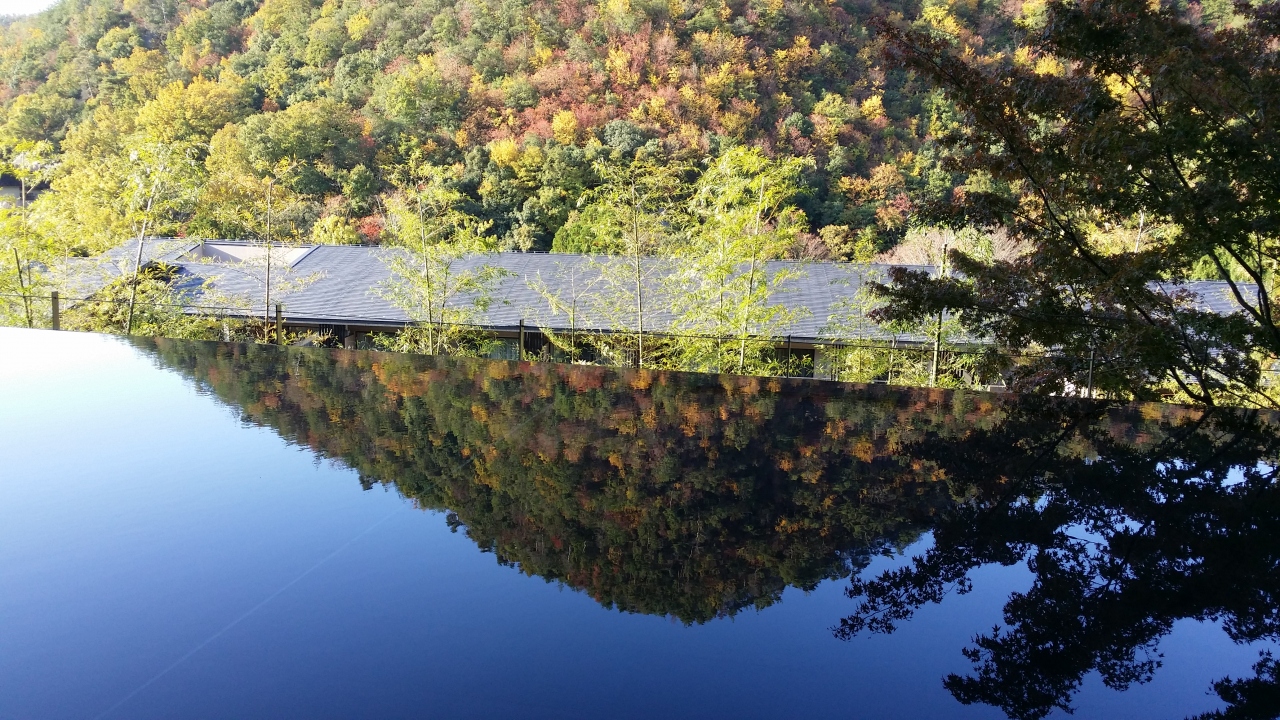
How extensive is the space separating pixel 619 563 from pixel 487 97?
28063mm

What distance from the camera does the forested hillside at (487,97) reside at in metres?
22.8

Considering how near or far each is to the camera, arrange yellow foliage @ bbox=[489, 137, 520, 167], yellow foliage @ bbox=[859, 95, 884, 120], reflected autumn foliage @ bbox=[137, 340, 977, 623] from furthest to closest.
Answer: yellow foliage @ bbox=[489, 137, 520, 167] < yellow foliage @ bbox=[859, 95, 884, 120] < reflected autumn foliage @ bbox=[137, 340, 977, 623]

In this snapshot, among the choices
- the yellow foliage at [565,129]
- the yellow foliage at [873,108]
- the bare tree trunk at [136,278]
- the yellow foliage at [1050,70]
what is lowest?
the bare tree trunk at [136,278]

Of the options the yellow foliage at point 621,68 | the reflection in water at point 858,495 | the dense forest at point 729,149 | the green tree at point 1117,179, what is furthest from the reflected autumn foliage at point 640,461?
the yellow foliage at point 621,68

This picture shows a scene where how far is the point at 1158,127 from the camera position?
286 cm

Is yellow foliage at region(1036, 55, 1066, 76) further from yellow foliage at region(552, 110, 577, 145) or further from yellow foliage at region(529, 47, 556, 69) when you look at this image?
yellow foliage at region(529, 47, 556, 69)

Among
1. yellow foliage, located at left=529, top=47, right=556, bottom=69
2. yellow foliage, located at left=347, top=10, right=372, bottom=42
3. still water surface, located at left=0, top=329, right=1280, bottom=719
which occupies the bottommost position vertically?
still water surface, located at left=0, top=329, right=1280, bottom=719

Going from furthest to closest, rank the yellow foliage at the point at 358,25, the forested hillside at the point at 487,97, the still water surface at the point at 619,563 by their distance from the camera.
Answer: the yellow foliage at the point at 358,25 → the forested hillside at the point at 487,97 → the still water surface at the point at 619,563

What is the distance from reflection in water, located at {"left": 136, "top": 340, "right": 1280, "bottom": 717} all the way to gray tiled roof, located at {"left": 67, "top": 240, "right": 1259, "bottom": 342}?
767 cm

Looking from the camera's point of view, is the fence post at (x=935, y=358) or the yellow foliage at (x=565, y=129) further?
the yellow foliage at (x=565, y=129)

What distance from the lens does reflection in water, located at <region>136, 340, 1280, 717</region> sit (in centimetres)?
93

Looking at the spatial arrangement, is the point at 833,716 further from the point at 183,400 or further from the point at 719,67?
the point at 719,67

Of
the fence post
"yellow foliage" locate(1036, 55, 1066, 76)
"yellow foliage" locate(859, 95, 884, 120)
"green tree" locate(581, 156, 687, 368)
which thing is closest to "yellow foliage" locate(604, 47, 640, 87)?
"yellow foliage" locate(859, 95, 884, 120)

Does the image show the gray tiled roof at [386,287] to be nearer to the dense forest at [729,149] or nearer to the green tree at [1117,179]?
the dense forest at [729,149]
